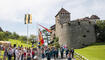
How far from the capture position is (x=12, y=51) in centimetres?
1764

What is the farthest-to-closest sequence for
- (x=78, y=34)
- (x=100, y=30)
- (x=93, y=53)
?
(x=100, y=30), (x=78, y=34), (x=93, y=53)

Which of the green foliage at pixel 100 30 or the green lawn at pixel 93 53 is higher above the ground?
the green foliage at pixel 100 30

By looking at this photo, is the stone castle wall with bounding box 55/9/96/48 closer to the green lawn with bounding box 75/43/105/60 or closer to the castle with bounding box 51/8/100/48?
the castle with bounding box 51/8/100/48

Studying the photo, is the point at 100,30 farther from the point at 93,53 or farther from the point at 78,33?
the point at 93,53

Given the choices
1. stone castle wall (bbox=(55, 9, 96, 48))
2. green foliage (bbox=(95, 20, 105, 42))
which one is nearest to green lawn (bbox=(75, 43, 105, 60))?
stone castle wall (bbox=(55, 9, 96, 48))

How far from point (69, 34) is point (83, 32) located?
5.42 metres

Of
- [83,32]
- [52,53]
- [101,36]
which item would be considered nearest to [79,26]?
[83,32]

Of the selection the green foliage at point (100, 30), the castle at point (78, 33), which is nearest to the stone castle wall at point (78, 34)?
the castle at point (78, 33)

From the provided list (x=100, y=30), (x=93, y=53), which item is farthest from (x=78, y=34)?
(x=93, y=53)

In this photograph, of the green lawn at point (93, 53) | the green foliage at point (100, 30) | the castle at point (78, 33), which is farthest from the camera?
the green foliage at point (100, 30)

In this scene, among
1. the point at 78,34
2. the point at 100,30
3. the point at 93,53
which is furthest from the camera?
the point at 100,30

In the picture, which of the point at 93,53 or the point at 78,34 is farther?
the point at 78,34

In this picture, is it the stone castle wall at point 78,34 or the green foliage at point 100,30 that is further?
the green foliage at point 100,30

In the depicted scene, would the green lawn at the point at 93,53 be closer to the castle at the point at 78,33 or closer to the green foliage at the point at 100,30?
the castle at the point at 78,33
